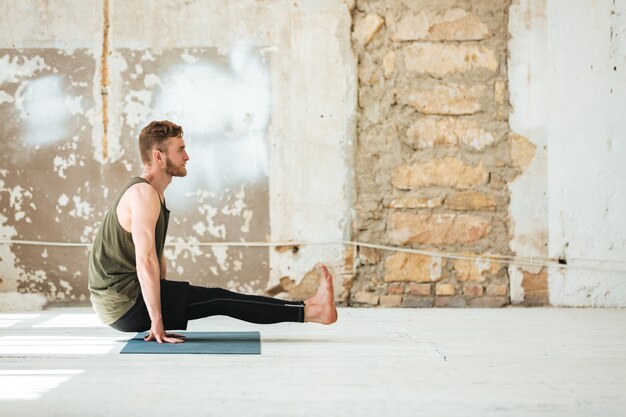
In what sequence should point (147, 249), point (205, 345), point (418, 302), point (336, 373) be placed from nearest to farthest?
1. point (336, 373)
2. point (147, 249)
3. point (205, 345)
4. point (418, 302)

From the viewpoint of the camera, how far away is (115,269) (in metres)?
3.00

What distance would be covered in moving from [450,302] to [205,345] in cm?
217

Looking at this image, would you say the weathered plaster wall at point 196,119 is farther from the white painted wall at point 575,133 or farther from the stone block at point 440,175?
the white painted wall at point 575,133

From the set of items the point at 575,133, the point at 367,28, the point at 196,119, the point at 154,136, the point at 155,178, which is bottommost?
the point at 155,178

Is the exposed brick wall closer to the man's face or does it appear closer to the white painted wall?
the white painted wall

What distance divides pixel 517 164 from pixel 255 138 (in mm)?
1698

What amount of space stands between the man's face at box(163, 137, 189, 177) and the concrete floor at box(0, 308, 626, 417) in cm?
76

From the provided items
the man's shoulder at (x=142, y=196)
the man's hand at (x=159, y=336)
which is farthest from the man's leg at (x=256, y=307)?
the man's shoulder at (x=142, y=196)

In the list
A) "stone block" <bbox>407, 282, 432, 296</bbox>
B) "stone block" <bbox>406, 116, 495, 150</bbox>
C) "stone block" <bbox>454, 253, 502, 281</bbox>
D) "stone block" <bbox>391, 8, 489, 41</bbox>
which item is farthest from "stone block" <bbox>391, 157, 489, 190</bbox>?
"stone block" <bbox>391, 8, 489, 41</bbox>

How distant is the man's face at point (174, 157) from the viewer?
310cm

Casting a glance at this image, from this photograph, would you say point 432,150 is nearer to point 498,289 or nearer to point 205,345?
point 498,289

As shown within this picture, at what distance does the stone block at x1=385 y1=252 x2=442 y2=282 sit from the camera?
4.71 metres

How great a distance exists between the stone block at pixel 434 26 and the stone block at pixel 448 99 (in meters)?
0.32

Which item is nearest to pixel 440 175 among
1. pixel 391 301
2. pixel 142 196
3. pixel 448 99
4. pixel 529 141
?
pixel 448 99
